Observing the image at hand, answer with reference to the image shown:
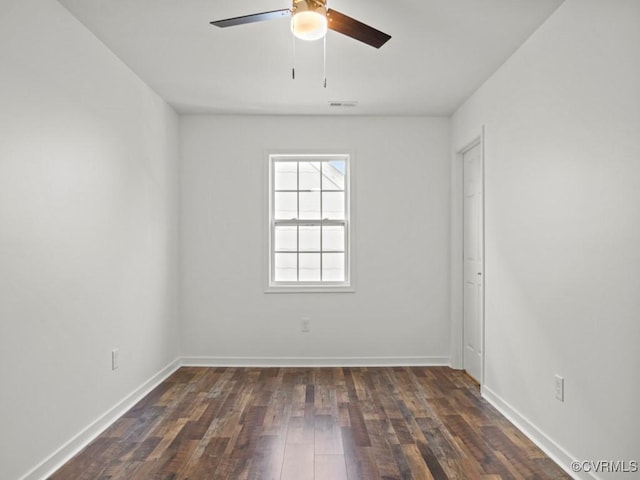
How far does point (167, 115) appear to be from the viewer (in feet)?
14.7

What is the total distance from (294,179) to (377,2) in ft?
8.38

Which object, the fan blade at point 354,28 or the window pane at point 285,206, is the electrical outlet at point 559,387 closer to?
the fan blade at point 354,28

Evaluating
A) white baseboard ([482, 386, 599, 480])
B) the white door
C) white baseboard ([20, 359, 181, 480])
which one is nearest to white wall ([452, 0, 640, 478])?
white baseboard ([482, 386, 599, 480])

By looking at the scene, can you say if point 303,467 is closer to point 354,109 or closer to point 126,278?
point 126,278

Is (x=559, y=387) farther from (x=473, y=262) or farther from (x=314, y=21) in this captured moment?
(x=314, y=21)

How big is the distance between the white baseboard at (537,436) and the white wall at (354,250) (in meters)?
1.31

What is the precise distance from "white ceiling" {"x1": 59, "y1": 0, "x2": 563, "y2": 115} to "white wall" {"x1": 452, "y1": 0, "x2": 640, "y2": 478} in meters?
0.33

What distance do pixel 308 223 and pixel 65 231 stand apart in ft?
8.68

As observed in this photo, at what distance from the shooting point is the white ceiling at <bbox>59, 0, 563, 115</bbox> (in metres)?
2.65

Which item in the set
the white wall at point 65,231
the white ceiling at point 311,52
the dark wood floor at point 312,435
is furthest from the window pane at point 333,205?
the white wall at point 65,231

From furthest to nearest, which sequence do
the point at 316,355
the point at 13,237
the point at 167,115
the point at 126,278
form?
1. the point at 316,355
2. the point at 167,115
3. the point at 126,278
4. the point at 13,237

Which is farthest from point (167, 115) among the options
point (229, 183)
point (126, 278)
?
point (126, 278)

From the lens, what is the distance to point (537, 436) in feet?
9.41

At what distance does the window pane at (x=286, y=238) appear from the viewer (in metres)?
4.96
